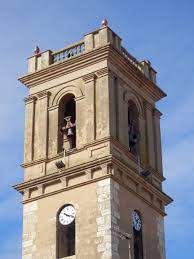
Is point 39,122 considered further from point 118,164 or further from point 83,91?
point 118,164

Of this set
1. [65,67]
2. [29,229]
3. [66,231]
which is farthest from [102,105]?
[29,229]

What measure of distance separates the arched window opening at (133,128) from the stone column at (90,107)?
236cm

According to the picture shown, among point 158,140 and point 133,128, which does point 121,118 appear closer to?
point 133,128

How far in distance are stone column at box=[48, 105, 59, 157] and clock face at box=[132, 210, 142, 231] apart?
4.46m

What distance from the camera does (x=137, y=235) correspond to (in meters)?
36.0

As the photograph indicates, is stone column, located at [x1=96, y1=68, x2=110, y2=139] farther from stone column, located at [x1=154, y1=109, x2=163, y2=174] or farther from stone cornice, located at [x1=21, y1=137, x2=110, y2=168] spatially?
stone column, located at [x1=154, y1=109, x2=163, y2=174]

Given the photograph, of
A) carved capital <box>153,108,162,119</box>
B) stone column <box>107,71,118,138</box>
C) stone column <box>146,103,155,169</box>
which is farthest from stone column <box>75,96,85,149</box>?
carved capital <box>153,108,162,119</box>

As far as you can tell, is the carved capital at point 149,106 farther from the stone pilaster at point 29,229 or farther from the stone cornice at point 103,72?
the stone pilaster at point 29,229

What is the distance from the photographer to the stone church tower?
34.8m

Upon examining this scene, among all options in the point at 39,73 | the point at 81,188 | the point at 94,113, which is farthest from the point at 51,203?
the point at 39,73

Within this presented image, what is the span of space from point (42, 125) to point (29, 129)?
2.50ft

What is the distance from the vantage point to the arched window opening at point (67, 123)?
125 ft

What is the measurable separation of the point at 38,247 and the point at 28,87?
27.3 feet

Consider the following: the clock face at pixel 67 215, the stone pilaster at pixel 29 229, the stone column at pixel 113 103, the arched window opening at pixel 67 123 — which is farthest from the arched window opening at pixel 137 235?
the arched window opening at pixel 67 123
